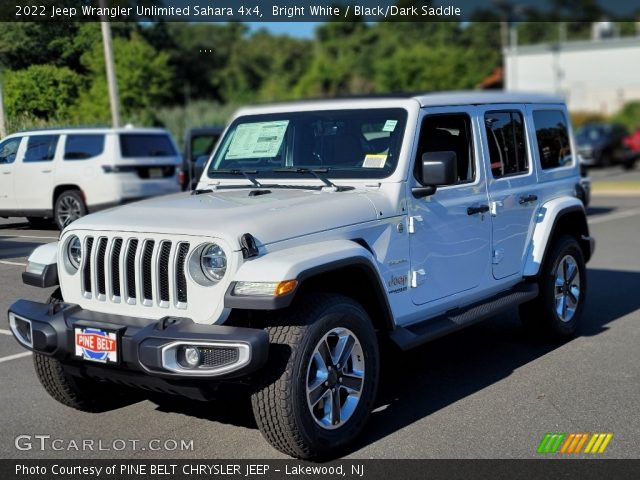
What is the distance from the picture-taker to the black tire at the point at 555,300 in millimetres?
6812

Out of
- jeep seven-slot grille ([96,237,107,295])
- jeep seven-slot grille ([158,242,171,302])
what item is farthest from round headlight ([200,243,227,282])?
jeep seven-slot grille ([96,237,107,295])

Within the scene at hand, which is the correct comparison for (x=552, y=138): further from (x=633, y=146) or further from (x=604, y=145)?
(x=633, y=146)

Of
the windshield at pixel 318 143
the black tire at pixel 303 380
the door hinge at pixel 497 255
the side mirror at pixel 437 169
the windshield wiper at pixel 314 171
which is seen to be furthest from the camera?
the door hinge at pixel 497 255

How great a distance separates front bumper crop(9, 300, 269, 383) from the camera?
13.3ft

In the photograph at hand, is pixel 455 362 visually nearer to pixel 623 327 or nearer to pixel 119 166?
pixel 623 327

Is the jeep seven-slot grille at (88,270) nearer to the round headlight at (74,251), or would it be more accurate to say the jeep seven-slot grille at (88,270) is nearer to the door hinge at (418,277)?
the round headlight at (74,251)

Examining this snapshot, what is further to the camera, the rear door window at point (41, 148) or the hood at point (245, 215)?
the rear door window at point (41, 148)

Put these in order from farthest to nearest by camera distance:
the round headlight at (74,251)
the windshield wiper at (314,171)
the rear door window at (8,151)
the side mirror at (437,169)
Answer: the rear door window at (8,151) < the windshield wiper at (314,171) < the side mirror at (437,169) < the round headlight at (74,251)

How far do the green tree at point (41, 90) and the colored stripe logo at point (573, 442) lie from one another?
14.4ft

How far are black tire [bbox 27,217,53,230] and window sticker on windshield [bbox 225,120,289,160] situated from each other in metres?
1.37

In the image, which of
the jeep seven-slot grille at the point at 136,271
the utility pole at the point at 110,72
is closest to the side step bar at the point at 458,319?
the jeep seven-slot grille at the point at 136,271

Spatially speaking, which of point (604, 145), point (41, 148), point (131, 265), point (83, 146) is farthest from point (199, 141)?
point (604, 145)
